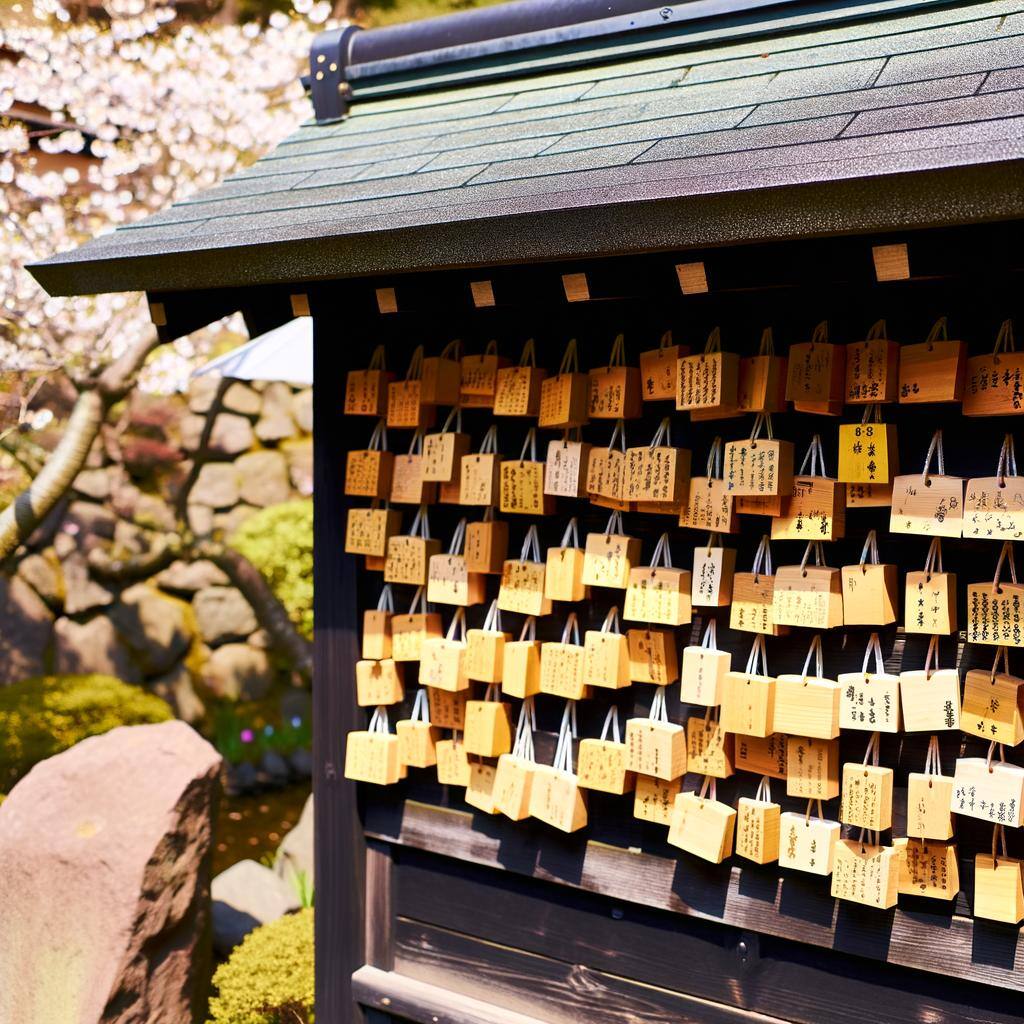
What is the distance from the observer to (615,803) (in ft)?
9.23

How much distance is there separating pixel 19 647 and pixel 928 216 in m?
8.20

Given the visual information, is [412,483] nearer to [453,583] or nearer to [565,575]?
[453,583]

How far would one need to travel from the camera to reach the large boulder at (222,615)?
29.2 ft

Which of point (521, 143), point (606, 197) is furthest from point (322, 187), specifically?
point (606, 197)

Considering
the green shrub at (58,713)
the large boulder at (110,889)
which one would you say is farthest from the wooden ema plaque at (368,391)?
the green shrub at (58,713)

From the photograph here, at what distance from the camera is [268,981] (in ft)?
14.0

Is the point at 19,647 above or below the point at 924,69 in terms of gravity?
below

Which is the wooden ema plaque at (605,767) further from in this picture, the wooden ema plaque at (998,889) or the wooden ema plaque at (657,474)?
the wooden ema plaque at (998,889)

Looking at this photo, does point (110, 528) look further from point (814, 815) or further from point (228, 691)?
point (814, 815)

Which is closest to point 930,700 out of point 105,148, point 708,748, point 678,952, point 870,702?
point 870,702

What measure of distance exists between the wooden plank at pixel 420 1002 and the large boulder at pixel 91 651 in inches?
237

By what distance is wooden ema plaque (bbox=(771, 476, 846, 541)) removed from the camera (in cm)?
237

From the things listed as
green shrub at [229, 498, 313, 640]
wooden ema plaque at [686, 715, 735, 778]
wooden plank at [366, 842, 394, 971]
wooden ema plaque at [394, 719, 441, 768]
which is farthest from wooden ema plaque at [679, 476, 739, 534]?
green shrub at [229, 498, 313, 640]

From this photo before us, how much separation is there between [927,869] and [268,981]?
3003 mm
